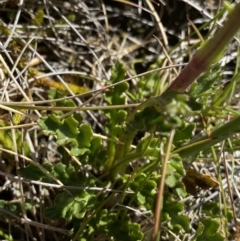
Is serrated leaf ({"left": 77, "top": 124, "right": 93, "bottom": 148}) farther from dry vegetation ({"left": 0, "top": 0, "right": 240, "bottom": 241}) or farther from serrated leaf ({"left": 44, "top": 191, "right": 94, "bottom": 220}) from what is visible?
serrated leaf ({"left": 44, "top": 191, "right": 94, "bottom": 220})

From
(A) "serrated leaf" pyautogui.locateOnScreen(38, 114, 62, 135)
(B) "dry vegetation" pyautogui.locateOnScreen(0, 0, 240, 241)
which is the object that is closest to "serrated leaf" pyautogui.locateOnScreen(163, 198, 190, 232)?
(B) "dry vegetation" pyautogui.locateOnScreen(0, 0, 240, 241)

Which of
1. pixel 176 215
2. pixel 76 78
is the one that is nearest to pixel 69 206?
pixel 176 215

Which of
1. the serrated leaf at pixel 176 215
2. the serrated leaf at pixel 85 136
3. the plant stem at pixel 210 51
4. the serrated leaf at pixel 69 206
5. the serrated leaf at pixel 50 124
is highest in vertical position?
the plant stem at pixel 210 51

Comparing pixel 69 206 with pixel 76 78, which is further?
pixel 76 78

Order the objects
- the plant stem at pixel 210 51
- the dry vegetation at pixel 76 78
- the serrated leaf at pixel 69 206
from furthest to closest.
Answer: the dry vegetation at pixel 76 78 < the serrated leaf at pixel 69 206 < the plant stem at pixel 210 51

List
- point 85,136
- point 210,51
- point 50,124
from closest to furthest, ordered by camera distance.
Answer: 1. point 210,51
2. point 50,124
3. point 85,136

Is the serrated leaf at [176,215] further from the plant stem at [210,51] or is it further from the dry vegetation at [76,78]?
the plant stem at [210,51]

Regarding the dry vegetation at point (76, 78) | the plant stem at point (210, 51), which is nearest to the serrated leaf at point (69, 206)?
the dry vegetation at point (76, 78)

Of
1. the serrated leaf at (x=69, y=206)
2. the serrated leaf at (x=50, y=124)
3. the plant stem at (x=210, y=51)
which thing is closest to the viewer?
the plant stem at (x=210, y=51)

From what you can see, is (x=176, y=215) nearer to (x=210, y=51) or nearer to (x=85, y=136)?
(x=85, y=136)

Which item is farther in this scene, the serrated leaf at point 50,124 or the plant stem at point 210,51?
the serrated leaf at point 50,124

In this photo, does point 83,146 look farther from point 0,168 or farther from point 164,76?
point 164,76
